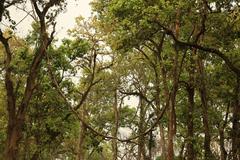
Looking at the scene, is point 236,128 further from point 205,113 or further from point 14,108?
point 14,108

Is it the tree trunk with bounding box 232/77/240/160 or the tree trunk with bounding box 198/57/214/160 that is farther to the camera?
the tree trunk with bounding box 232/77/240/160

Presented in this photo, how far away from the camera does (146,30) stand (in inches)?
654

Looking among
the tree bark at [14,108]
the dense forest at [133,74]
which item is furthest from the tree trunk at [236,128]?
the tree bark at [14,108]

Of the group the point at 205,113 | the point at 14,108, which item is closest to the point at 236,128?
the point at 205,113

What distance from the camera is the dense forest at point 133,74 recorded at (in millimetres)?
14516

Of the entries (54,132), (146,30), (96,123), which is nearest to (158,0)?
(146,30)

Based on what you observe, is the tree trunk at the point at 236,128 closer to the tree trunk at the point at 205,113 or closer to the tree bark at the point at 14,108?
the tree trunk at the point at 205,113

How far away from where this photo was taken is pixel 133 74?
103 ft

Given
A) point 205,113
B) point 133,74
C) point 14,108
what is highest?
point 133,74

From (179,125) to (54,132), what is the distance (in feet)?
31.1

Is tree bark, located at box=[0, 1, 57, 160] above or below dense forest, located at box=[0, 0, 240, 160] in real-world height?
below

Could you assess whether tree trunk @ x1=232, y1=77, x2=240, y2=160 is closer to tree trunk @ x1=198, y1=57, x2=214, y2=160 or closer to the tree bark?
tree trunk @ x1=198, y1=57, x2=214, y2=160

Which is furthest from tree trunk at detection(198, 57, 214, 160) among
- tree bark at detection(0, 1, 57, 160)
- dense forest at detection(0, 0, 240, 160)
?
tree bark at detection(0, 1, 57, 160)

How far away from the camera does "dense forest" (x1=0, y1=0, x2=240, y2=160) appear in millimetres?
14516
